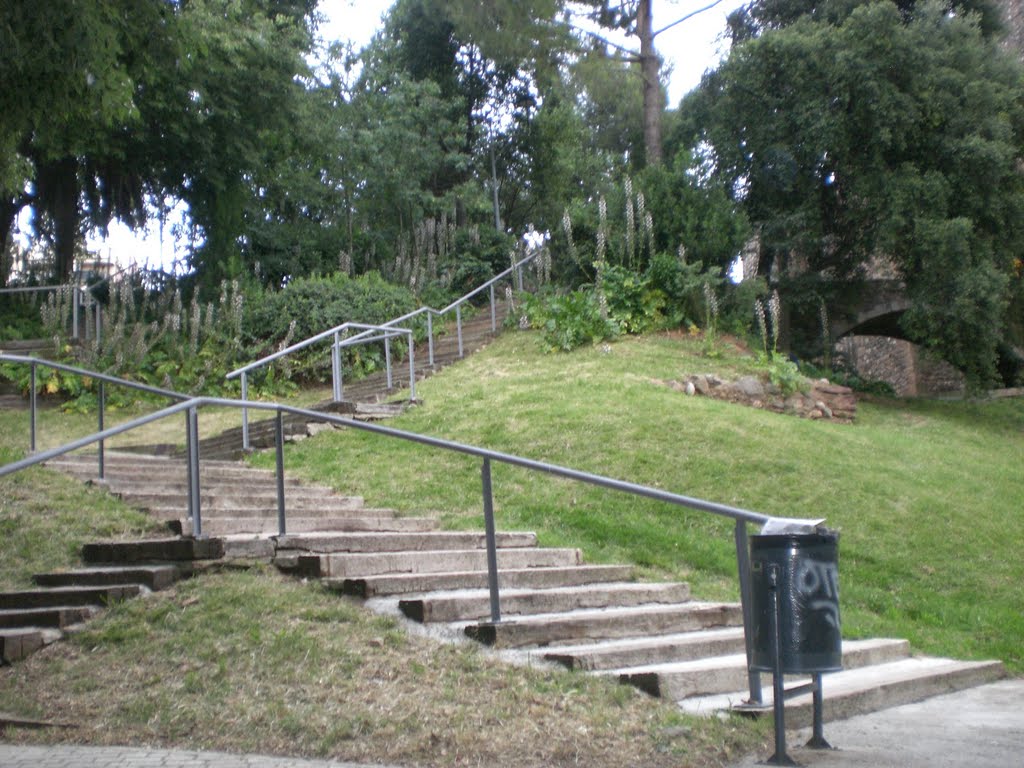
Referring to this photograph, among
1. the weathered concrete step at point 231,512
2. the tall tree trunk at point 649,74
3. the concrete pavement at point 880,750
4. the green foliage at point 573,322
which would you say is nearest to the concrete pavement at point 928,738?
the concrete pavement at point 880,750

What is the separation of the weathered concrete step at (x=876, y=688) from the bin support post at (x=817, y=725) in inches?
9.8

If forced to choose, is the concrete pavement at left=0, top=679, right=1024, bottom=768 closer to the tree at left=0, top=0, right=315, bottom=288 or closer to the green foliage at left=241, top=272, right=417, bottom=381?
the tree at left=0, top=0, right=315, bottom=288

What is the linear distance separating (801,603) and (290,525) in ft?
13.1

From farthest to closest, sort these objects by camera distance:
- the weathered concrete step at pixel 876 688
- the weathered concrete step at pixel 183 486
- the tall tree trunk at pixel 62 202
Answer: the tall tree trunk at pixel 62 202 < the weathered concrete step at pixel 183 486 < the weathered concrete step at pixel 876 688

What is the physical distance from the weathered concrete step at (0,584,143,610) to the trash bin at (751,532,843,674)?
3698mm

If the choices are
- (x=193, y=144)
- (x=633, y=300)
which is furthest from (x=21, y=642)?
(x=193, y=144)

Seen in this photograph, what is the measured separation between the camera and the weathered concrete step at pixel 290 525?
7.46 meters

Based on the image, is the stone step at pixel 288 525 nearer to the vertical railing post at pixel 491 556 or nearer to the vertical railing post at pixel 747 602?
the vertical railing post at pixel 491 556

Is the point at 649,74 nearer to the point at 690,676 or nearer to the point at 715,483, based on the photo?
the point at 715,483

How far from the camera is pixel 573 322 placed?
1745cm

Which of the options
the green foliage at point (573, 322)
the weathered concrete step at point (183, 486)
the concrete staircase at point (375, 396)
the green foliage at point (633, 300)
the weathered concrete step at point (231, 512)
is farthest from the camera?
the green foliage at point (633, 300)

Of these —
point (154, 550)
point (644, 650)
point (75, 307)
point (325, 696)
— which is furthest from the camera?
point (75, 307)

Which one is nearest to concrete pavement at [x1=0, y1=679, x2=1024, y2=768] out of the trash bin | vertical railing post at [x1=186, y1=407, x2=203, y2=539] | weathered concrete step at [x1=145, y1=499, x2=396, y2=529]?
the trash bin

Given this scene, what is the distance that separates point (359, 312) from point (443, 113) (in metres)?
8.38
